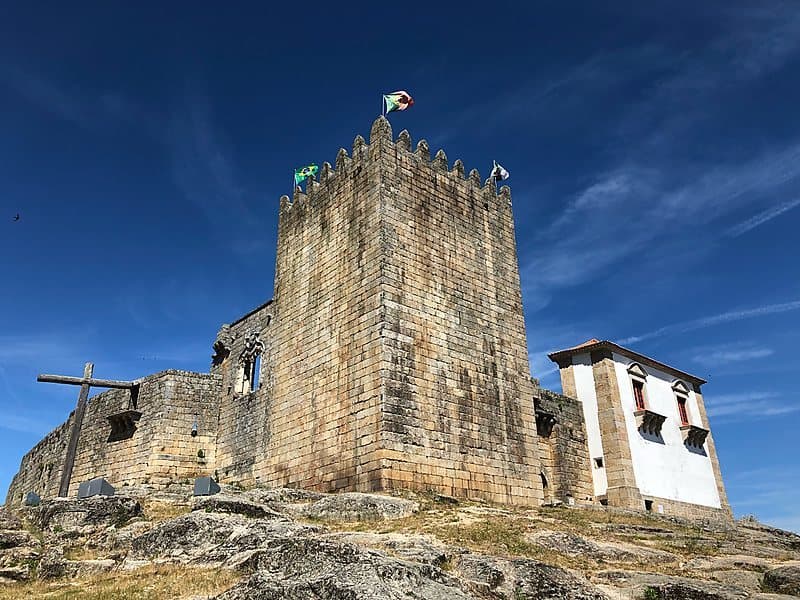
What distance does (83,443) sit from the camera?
2486 centimetres

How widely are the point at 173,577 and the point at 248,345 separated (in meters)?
14.1

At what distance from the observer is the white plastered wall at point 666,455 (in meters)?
24.1

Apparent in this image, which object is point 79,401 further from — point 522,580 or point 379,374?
point 522,580

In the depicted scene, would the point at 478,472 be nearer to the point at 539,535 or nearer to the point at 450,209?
the point at 539,535

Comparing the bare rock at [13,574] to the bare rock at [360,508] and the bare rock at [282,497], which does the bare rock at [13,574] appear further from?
the bare rock at [360,508]

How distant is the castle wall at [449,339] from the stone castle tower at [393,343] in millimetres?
42

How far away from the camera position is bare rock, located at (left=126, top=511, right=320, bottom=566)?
1040 centimetres

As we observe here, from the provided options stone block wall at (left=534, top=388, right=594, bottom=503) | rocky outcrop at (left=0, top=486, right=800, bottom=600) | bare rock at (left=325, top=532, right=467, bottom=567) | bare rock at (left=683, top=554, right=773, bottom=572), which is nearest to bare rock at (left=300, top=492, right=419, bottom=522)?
rocky outcrop at (left=0, top=486, right=800, bottom=600)

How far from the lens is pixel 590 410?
24.8 meters

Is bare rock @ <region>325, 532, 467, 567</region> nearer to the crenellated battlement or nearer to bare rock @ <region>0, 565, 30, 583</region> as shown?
bare rock @ <region>0, 565, 30, 583</region>

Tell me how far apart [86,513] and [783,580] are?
12.3 meters

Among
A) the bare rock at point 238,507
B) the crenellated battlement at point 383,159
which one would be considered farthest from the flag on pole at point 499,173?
the bare rock at point 238,507

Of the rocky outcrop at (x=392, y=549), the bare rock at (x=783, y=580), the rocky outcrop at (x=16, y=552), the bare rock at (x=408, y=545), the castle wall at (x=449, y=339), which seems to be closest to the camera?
the rocky outcrop at (x=392, y=549)

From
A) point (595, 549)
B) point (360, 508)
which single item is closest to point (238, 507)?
point (360, 508)
